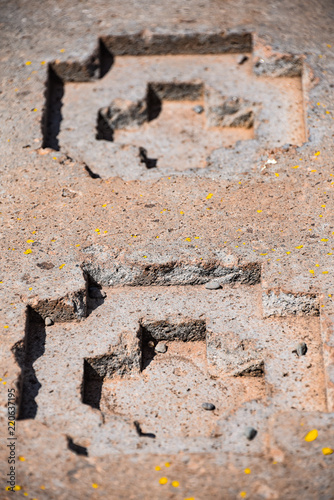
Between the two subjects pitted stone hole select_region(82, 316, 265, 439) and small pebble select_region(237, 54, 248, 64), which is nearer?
pitted stone hole select_region(82, 316, 265, 439)

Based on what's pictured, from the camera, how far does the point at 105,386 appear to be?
148 inches

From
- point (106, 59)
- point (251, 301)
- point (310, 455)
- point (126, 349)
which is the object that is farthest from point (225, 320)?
point (106, 59)

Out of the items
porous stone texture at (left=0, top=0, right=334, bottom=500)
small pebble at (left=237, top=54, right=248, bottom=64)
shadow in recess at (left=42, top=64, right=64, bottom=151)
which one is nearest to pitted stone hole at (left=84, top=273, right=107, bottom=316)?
porous stone texture at (left=0, top=0, right=334, bottom=500)

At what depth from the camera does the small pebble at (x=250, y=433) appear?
325 cm

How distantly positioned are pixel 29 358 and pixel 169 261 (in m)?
0.95

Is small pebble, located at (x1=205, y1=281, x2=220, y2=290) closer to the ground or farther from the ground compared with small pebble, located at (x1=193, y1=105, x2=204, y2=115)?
closer to the ground

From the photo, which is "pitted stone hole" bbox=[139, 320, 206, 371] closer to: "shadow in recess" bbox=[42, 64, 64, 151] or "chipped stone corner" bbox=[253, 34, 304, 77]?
"shadow in recess" bbox=[42, 64, 64, 151]

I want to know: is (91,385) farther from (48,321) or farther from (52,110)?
(52,110)

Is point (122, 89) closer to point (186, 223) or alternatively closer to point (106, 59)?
point (106, 59)

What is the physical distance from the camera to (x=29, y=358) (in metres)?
3.71

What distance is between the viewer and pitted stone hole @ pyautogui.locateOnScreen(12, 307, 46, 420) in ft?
11.4

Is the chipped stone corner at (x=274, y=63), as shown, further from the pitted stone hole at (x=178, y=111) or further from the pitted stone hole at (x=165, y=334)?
the pitted stone hole at (x=165, y=334)

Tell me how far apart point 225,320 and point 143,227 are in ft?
2.62

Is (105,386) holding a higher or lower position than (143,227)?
lower
